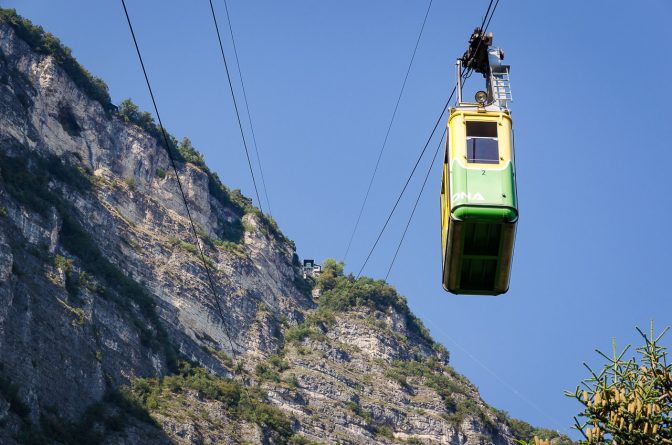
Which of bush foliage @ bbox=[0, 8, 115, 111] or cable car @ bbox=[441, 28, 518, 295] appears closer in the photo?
cable car @ bbox=[441, 28, 518, 295]

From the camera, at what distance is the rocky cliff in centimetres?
4641

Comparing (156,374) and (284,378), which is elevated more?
(284,378)

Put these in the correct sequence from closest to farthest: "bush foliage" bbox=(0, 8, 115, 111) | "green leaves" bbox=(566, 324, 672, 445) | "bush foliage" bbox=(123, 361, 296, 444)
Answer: "green leaves" bbox=(566, 324, 672, 445), "bush foliage" bbox=(123, 361, 296, 444), "bush foliage" bbox=(0, 8, 115, 111)

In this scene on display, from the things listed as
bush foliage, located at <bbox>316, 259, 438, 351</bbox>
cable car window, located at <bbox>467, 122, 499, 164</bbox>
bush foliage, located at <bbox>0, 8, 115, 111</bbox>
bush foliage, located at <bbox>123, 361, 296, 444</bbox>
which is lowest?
cable car window, located at <bbox>467, 122, 499, 164</bbox>

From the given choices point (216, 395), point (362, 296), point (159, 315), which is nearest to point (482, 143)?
point (216, 395)

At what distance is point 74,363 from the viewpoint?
4703cm

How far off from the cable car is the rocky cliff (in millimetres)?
27172

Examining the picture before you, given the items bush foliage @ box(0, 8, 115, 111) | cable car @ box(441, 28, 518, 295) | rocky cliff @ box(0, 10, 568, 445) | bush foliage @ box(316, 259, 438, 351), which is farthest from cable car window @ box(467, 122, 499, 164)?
bush foliage @ box(316, 259, 438, 351)

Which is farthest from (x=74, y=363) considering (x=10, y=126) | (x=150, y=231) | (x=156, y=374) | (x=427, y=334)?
(x=427, y=334)

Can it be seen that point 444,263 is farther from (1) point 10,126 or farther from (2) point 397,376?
(2) point 397,376

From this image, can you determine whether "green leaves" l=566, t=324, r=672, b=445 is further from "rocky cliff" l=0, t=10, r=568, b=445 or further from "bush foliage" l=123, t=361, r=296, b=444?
"bush foliage" l=123, t=361, r=296, b=444

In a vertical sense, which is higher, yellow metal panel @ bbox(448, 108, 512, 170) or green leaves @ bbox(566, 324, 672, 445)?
yellow metal panel @ bbox(448, 108, 512, 170)

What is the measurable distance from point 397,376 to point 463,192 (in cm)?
6012

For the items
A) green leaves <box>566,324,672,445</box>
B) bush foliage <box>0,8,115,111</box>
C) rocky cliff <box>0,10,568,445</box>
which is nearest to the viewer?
green leaves <box>566,324,672,445</box>
